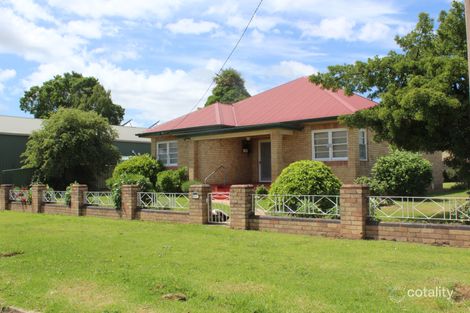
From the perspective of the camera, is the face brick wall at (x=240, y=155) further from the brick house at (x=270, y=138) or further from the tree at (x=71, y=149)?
the tree at (x=71, y=149)

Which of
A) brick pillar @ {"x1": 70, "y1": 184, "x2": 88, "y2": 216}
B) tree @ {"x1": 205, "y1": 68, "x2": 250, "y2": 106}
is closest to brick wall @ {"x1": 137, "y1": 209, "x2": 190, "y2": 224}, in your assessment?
brick pillar @ {"x1": 70, "y1": 184, "x2": 88, "y2": 216}

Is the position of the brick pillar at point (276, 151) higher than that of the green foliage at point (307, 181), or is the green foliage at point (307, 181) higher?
the brick pillar at point (276, 151)

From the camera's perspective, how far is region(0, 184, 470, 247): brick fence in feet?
29.3

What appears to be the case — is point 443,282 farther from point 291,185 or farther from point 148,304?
point 291,185

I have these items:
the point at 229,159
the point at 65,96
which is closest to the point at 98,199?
the point at 229,159

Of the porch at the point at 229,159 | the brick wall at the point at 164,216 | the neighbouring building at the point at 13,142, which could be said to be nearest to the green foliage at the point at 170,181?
the porch at the point at 229,159

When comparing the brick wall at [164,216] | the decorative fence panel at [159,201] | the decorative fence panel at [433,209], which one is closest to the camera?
the decorative fence panel at [433,209]

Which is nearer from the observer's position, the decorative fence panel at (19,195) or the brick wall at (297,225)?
the brick wall at (297,225)

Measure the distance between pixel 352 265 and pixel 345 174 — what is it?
11.3 metres

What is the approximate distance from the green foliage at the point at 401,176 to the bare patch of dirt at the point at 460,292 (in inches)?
419

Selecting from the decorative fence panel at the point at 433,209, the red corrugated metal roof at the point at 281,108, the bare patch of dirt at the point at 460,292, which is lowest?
the bare patch of dirt at the point at 460,292

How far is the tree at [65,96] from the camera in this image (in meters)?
57.1

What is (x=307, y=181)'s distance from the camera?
39.6 feet

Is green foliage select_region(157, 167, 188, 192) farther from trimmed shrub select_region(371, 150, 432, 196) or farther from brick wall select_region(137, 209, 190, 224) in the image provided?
trimmed shrub select_region(371, 150, 432, 196)
